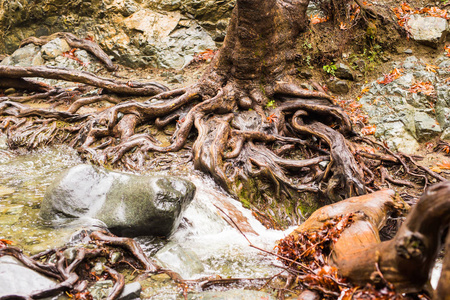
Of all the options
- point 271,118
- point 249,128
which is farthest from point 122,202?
point 271,118

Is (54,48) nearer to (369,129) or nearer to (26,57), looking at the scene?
(26,57)

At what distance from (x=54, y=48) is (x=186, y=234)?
8.68 metres

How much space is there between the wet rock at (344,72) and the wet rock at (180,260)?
236 inches

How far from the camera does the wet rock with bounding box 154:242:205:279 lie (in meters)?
3.16

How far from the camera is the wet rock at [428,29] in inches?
276

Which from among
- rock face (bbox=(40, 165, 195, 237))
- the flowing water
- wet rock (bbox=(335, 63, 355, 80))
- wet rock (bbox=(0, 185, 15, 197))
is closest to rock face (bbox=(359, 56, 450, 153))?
wet rock (bbox=(335, 63, 355, 80))

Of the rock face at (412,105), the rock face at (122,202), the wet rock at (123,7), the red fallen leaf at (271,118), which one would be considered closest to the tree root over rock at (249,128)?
the red fallen leaf at (271,118)

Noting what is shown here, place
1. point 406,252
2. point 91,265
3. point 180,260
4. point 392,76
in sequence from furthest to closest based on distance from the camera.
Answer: point 392,76 < point 180,260 < point 91,265 < point 406,252

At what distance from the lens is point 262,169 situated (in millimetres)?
5273

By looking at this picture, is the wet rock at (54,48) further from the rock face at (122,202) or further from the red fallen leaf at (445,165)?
the red fallen leaf at (445,165)

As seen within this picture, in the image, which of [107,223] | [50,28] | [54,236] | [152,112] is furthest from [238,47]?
[50,28]

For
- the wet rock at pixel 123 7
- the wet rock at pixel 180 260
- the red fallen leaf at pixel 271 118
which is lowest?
the wet rock at pixel 180 260

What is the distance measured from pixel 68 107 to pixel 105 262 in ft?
20.1

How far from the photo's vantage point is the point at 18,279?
2412 millimetres
